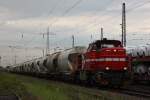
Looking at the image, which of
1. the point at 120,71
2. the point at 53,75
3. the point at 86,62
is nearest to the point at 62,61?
the point at 53,75

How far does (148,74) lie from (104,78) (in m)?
9.91

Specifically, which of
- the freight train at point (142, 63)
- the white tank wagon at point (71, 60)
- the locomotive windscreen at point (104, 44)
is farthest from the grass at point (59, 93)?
the freight train at point (142, 63)

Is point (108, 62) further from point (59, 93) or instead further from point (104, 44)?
point (59, 93)

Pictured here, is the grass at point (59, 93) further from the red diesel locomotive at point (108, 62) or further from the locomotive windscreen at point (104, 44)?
the locomotive windscreen at point (104, 44)

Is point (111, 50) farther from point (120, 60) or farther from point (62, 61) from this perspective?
point (62, 61)

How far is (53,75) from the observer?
48906 mm

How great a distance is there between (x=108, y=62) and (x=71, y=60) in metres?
10.8

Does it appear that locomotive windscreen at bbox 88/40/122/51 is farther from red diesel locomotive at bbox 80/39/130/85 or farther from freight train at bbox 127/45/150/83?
freight train at bbox 127/45/150/83

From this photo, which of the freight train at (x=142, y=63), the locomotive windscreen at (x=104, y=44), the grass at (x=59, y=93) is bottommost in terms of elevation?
the grass at (x=59, y=93)

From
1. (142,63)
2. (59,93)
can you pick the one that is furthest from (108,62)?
(142,63)

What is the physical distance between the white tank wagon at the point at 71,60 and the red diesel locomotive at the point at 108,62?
520 cm

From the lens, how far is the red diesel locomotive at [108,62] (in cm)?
2609

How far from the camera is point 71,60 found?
3706cm

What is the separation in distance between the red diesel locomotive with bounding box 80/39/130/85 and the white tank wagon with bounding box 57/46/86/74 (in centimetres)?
520
